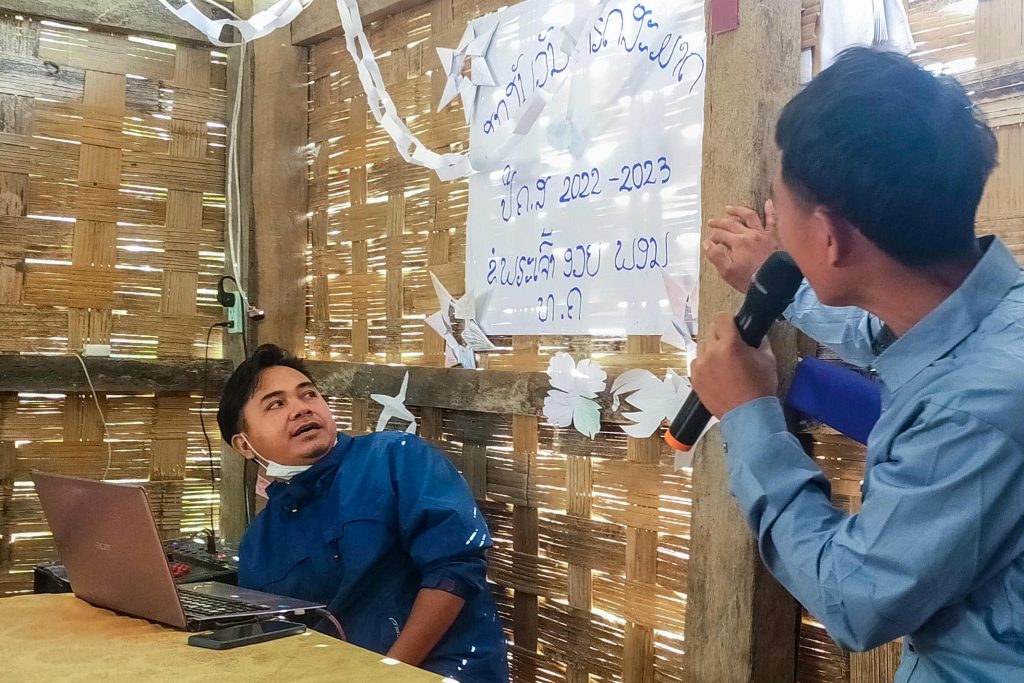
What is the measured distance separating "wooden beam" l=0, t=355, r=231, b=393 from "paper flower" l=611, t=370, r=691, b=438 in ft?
4.79

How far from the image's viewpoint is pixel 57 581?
2229 mm

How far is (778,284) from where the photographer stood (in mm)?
1117

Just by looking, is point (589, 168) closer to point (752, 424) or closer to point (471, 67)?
point (471, 67)

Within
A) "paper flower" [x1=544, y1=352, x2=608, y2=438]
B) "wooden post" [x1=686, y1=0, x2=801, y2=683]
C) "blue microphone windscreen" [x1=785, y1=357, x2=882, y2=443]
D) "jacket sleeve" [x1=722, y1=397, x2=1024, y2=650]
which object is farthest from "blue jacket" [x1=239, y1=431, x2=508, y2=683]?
"jacket sleeve" [x1=722, y1=397, x2=1024, y2=650]

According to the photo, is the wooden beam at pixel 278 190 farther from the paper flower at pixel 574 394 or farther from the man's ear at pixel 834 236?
the man's ear at pixel 834 236

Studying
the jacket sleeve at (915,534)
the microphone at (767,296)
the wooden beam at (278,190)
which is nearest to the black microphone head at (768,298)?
the microphone at (767,296)

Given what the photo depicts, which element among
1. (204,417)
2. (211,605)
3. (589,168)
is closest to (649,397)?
(589,168)

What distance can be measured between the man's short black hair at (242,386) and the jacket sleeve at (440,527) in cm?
41

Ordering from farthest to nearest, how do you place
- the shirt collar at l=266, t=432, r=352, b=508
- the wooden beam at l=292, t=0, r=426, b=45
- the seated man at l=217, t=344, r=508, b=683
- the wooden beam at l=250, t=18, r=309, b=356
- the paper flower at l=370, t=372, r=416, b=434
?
1. the wooden beam at l=250, t=18, r=309, b=356
2. the wooden beam at l=292, t=0, r=426, b=45
3. the paper flower at l=370, t=372, r=416, b=434
4. the shirt collar at l=266, t=432, r=352, b=508
5. the seated man at l=217, t=344, r=508, b=683

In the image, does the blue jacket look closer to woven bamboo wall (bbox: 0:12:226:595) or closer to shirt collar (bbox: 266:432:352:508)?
shirt collar (bbox: 266:432:352:508)

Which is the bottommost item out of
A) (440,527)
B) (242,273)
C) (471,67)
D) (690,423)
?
(440,527)

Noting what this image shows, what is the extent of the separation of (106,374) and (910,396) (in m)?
2.28

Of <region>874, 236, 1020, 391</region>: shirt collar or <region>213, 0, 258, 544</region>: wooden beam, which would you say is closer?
<region>874, 236, 1020, 391</region>: shirt collar

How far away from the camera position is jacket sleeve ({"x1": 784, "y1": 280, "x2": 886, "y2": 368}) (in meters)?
1.32
